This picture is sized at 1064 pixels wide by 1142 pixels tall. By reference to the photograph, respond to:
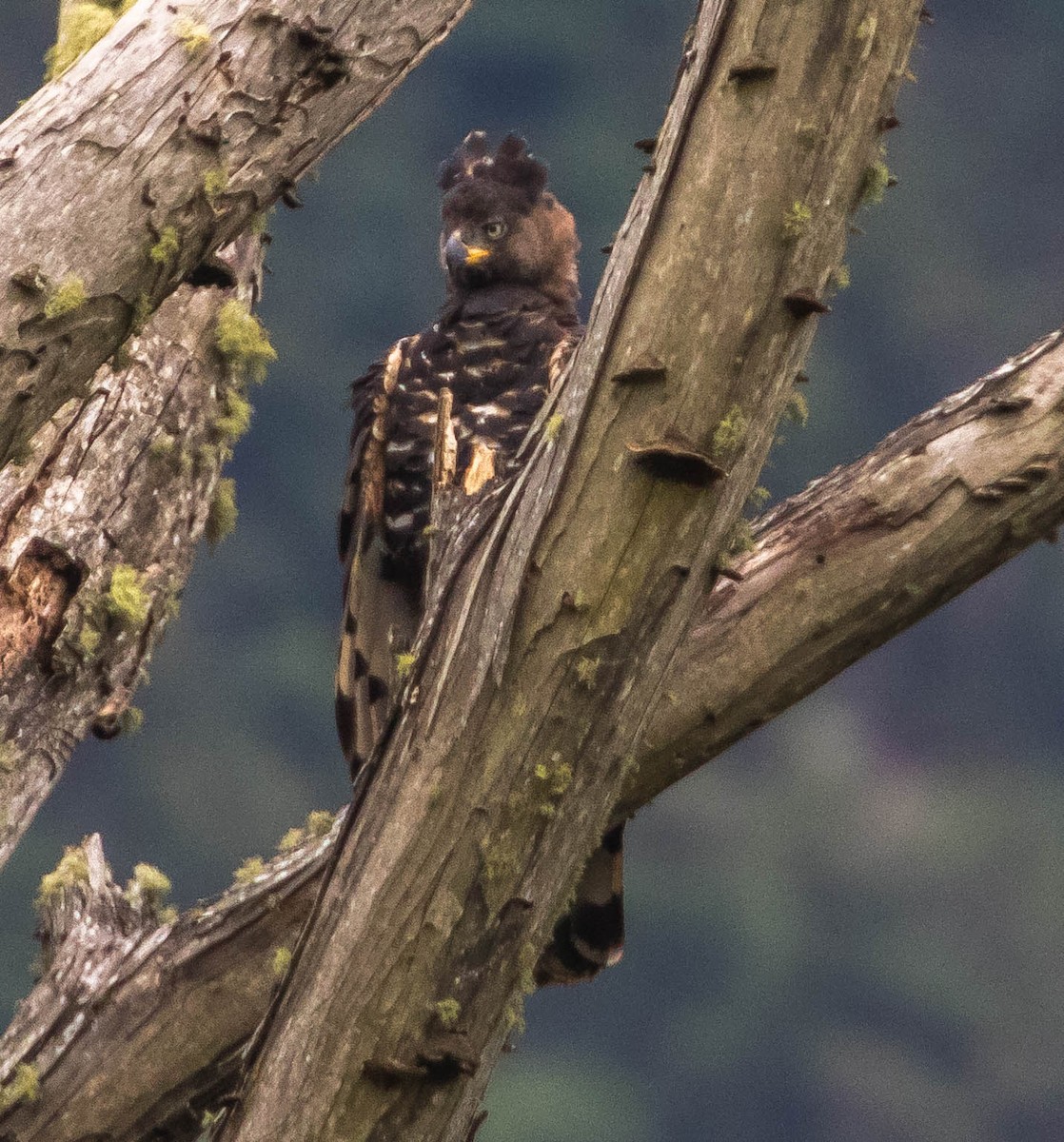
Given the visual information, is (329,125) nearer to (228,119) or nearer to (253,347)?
(228,119)

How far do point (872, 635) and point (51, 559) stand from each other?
1.19m

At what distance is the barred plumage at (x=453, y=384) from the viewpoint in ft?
10.9

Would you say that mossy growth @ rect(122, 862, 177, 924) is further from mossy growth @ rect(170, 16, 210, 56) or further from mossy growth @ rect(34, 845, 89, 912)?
mossy growth @ rect(170, 16, 210, 56)

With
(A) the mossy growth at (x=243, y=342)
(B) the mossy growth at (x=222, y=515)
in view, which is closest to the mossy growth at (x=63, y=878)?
(B) the mossy growth at (x=222, y=515)

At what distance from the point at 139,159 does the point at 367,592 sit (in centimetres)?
184

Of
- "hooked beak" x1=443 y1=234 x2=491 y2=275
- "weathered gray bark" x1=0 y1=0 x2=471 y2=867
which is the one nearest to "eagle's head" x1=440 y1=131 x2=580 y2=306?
"hooked beak" x1=443 y1=234 x2=491 y2=275

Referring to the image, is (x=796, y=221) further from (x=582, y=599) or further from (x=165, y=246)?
(x=165, y=246)

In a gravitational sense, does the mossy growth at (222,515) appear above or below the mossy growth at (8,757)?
above

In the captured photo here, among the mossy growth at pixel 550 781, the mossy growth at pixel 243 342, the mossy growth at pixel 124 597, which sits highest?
the mossy growth at pixel 243 342

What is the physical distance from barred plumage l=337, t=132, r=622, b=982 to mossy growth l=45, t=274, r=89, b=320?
1.55m

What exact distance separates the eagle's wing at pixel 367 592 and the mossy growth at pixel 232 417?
2.52 ft

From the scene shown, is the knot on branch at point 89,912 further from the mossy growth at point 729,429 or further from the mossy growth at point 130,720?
the mossy growth at point 729,429

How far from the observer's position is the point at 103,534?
2348mm

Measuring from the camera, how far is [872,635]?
212 centimetres
